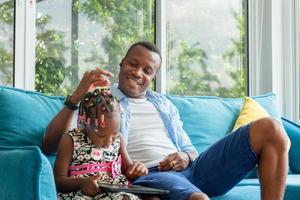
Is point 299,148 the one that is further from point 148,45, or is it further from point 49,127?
point 49,127

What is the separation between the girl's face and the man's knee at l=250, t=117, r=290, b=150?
48 centimetres

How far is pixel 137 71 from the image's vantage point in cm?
214

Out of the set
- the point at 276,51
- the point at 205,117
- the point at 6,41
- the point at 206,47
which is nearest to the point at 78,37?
the point at 6,41

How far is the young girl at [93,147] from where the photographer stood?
5.65ft

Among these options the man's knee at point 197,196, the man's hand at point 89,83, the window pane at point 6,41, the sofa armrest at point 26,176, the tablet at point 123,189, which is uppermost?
the window pane at point 6,41

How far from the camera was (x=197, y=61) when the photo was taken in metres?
3.24

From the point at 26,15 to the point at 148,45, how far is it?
25.4 inches

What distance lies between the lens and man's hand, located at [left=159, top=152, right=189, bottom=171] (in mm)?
1983

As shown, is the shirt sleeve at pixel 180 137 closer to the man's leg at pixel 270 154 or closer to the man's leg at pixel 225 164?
the man's leg at pixel 225 164

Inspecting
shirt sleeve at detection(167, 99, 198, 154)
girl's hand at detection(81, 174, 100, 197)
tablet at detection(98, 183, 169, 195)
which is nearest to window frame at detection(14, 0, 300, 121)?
shirt sleeve at detection(167, 99, 198, 154)

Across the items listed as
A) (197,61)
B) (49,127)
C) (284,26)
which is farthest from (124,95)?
(284,26)

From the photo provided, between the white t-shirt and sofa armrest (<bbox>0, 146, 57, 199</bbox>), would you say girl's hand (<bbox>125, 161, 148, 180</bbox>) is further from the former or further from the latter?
sofa armrest (<bbox>0, 146, 57, 199</bbox>)

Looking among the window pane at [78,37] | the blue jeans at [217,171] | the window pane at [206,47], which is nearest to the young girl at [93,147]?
the blue jeans at [217,171]

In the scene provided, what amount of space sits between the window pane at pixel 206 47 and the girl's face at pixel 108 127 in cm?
136
